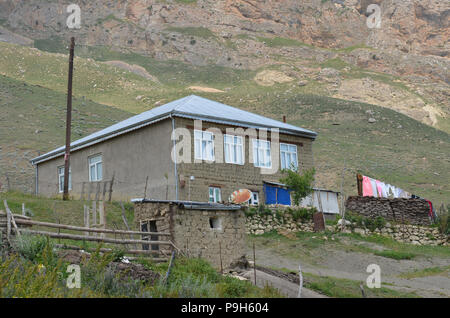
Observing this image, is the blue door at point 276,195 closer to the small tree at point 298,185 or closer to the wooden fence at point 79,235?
the small tree at point 298,185

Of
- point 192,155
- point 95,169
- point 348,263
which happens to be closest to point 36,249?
point 348,263

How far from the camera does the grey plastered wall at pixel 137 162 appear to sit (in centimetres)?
2791

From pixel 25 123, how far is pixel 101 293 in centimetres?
4567

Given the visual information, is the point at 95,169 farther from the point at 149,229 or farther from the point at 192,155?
the point at 149,229

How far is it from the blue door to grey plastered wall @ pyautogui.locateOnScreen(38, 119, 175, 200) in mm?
5219

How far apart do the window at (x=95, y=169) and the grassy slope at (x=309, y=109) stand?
714 inches

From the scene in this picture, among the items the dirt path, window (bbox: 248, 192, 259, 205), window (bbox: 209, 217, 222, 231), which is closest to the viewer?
the dirt path

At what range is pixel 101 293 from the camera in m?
12.1

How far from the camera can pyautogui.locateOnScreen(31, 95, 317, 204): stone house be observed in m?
27.8

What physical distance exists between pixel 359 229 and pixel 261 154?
21.2ft

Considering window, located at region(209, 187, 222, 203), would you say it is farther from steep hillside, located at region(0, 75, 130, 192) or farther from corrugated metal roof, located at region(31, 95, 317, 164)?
steep hillside, located at region(0, 75, 130, 192)

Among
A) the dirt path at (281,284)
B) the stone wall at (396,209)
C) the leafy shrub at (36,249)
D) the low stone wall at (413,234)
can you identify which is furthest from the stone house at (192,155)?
the leafy shrub at (36,249)

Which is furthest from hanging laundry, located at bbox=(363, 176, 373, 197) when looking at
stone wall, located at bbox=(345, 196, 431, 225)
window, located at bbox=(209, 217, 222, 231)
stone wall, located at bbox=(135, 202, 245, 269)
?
window, located at bbox=(209, 217, 222, 231)

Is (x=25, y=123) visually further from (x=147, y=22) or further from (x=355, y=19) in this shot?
(x=355, y=19)
